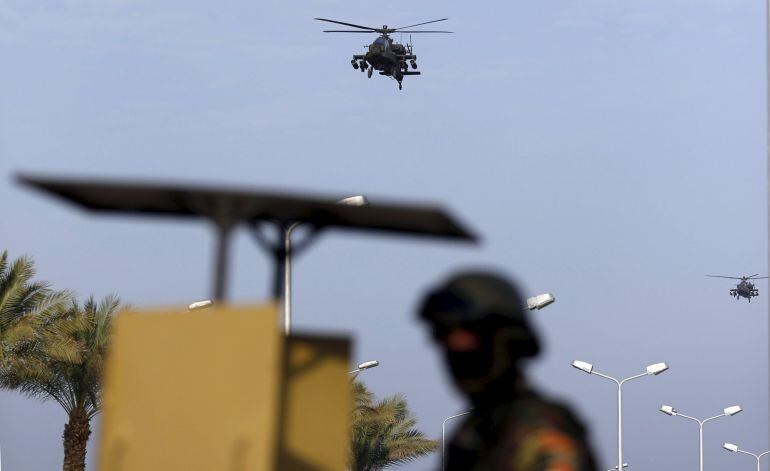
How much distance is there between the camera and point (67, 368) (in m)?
35.1

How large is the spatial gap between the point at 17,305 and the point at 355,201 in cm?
3261

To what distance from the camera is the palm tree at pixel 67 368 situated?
34.6 meters

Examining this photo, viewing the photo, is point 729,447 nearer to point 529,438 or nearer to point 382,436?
point 382,436

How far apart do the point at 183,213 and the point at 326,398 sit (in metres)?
0.40

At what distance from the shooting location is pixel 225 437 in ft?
7.15

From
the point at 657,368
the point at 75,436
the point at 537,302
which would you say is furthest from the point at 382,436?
the point at 537,302

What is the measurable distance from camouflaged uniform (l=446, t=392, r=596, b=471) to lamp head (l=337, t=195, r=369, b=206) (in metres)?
0.39

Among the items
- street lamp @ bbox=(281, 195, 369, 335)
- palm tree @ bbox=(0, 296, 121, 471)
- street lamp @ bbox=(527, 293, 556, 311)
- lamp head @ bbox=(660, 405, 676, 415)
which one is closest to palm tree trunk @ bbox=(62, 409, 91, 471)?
palm tree @ bbox=(0, 296, 121, 471)

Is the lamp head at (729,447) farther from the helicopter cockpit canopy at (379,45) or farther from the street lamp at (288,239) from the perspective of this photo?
the street lamp at (288,239)

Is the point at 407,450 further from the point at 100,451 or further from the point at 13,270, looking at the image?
the point at 100,451

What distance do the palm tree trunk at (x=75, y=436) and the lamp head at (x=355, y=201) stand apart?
33.4m

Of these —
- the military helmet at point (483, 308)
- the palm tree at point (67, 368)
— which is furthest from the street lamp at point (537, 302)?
the palm tree at point (67, 368)

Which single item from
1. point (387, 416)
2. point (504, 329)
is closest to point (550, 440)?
point (504, 329)

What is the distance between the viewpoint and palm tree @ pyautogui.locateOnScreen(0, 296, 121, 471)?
113 feet
